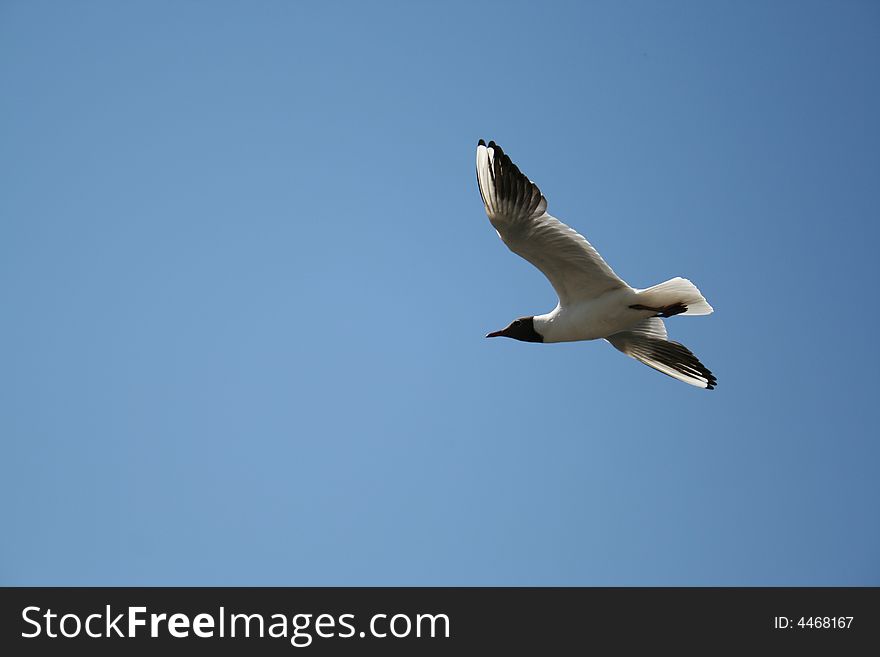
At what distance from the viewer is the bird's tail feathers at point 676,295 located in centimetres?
1020

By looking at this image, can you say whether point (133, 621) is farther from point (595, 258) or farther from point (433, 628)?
point (595, 258)

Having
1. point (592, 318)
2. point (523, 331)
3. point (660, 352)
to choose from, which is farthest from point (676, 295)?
point (523, 331)

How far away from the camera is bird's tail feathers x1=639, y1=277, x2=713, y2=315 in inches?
402

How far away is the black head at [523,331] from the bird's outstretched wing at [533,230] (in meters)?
0.80

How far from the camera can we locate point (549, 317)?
10875 millimetres

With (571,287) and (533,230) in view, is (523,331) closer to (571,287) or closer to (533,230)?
(571,287)

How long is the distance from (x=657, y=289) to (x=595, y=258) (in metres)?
0.62

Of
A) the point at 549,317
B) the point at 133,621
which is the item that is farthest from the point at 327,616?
the point at 549,317

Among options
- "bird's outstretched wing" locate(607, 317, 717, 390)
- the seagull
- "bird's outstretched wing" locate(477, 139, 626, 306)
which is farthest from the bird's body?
"bird's outstretched wing" locate(607, 317, 717, 390)

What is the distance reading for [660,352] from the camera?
11.4 metres

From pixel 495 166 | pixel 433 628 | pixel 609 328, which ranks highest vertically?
pixel 495 166

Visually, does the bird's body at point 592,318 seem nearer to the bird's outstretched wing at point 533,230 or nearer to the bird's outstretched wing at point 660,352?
the bird's outstretched wing at point 533,230

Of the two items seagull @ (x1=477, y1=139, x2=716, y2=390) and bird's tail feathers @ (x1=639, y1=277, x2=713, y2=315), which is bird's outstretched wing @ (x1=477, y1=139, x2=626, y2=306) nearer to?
seagull @ (x1=477, y1=139, x2=716, y2=390)

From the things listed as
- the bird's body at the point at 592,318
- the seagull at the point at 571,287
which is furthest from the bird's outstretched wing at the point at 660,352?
the bird's body at the point at 592,318
